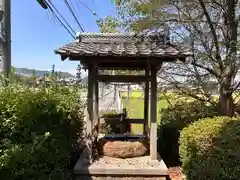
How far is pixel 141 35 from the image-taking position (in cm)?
771

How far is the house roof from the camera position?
6.07m

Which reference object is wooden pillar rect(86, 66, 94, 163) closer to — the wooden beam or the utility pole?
the wooden beam

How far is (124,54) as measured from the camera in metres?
6.04

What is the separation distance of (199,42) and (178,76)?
1.23 metres

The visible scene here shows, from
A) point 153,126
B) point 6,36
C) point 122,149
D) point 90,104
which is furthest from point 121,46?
point 6,36

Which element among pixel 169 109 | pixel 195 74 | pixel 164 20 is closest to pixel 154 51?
pixel 164 20

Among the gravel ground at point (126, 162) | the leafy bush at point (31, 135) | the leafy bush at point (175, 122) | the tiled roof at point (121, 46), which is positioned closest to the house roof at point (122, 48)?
the tiled roof at point (121, 46)

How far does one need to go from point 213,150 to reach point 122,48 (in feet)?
8.97

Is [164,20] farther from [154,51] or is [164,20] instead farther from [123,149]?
[123,149]

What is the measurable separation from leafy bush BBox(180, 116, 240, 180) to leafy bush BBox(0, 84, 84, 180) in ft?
7.14

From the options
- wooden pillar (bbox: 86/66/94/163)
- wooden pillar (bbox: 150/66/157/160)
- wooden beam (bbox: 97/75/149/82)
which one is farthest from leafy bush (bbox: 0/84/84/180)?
wooden pillar (bbox: 150/66/157/160)

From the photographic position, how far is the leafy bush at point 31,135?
3713 mm

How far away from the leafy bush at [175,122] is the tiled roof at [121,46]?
2.26m

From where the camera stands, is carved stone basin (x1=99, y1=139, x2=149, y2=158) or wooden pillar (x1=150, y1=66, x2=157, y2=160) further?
carved stone basin (x1=99, y1=139, x2=149, y2=158)
